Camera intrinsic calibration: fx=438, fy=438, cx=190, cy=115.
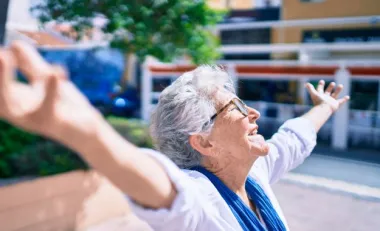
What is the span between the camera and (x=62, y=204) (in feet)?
13.1

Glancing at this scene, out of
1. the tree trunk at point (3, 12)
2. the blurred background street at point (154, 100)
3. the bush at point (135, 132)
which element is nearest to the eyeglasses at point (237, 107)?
the blurred background street at point (154, 100)

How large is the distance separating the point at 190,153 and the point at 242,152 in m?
0.17

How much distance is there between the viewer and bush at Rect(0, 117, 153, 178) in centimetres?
532

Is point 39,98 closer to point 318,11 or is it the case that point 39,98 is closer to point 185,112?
point 185,112

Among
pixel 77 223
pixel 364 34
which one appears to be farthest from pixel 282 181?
pixel 364 34

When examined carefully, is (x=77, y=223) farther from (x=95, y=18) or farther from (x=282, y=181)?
(x=282, y=181)

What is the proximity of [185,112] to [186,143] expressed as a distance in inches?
4.9

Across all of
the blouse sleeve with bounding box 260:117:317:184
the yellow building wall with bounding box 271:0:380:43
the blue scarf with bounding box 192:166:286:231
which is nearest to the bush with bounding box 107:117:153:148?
the blouse sleeve with bounding box 260:117:317:184

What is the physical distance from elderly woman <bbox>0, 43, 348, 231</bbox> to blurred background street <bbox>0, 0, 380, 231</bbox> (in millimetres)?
344

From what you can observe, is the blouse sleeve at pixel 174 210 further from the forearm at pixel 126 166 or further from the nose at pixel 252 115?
the nose at pixel 252 115

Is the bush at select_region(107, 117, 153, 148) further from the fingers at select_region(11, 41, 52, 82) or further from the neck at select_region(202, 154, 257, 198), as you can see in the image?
the fingers at select_region(11, 41, 52, 82)

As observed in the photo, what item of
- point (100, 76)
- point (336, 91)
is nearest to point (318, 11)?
point (100, 76)

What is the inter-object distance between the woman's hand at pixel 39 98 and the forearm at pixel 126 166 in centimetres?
4

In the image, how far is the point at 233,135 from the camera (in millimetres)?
1395
